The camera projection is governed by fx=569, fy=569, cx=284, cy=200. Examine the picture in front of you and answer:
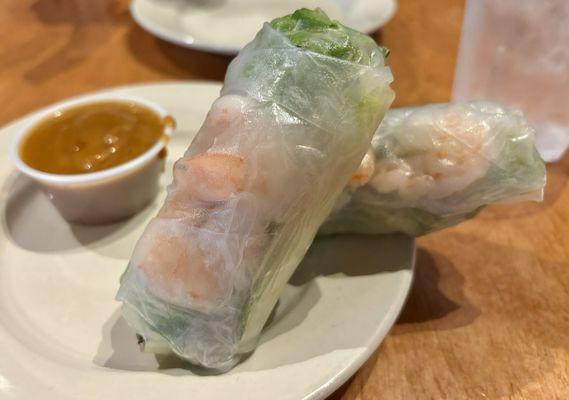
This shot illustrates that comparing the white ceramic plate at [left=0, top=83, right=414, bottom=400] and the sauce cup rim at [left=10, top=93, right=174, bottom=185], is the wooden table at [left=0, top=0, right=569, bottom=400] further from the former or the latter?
the sauce cup rim at [left=10, top=93, right=174, bottom=185]

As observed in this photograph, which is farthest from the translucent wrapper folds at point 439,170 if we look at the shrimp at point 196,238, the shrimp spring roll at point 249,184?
the shrimp at point 196,238

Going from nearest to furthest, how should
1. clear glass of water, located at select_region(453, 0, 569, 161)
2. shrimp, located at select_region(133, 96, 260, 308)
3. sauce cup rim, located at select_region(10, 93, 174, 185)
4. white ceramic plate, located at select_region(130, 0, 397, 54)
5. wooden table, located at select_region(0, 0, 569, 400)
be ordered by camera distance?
shrimp, located at select_region(133, 96, 260, 308), wooden table, located at select_region(0, 0, 569, 400), sauce cup rim, located at select_region(10, 93, 174, 185), clear glass of water, located at select_region(453, 0, 569, 161), white ceramic plate, located at select_region(130, 0, 397, 54)

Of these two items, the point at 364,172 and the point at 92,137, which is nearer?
the point at 364,172

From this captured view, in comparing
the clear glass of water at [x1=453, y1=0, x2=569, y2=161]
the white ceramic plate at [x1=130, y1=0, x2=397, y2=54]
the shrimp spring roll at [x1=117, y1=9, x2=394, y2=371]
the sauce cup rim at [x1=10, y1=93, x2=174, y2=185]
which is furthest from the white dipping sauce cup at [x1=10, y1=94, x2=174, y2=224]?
the clear glass of water at [x1=453, y1=0, x2=569, y2=161]

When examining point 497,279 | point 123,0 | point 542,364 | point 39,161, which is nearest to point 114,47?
point 123,0

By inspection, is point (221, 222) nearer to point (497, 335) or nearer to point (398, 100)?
point (497, 335)

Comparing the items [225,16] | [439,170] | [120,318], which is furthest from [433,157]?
[225,16]

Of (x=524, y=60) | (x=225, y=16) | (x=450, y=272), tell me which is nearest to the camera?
(x=450, y=272)

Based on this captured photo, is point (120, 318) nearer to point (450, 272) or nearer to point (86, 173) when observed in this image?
point (86, 173)
